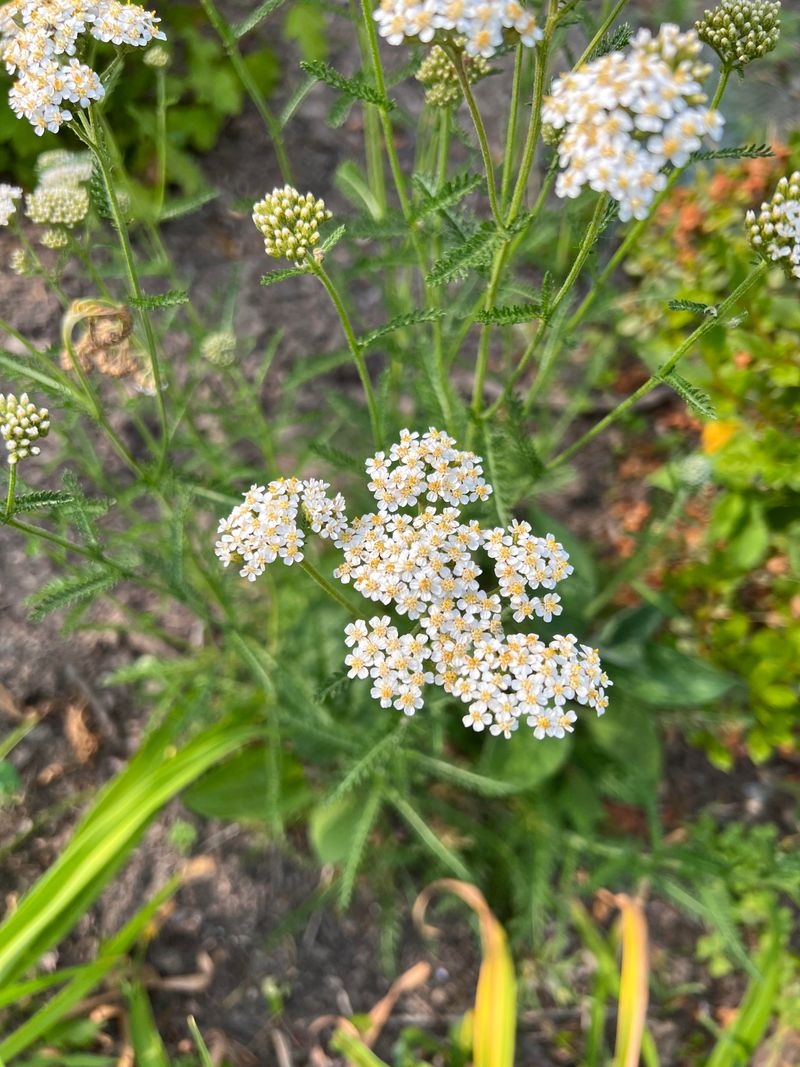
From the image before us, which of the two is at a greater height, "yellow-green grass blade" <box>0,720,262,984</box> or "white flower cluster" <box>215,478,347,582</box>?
"white flower cluster" <box>215,478,347,582</box>

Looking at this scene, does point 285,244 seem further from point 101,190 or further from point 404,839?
point 404,839

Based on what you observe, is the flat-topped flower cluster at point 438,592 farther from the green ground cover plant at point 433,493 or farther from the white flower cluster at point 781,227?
the white flower cluster at point 781,227

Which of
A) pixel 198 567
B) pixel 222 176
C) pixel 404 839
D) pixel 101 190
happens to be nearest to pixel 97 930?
pixel 404 839

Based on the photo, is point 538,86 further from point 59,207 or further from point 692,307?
point 59,207

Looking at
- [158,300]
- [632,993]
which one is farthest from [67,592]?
[632,993]

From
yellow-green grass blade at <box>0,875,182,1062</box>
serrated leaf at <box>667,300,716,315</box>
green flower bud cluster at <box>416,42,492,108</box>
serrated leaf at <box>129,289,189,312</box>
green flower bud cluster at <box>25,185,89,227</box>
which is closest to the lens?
serrated leaf at <box>667,300,716,315</box>

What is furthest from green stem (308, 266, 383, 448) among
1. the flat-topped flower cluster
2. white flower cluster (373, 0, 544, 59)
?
white flower cluster (373, 0, 544, 59)

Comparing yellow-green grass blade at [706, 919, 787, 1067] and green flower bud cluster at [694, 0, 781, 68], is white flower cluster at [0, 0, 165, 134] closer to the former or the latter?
green flower bud cluster at [694, 0, 781, 68]
